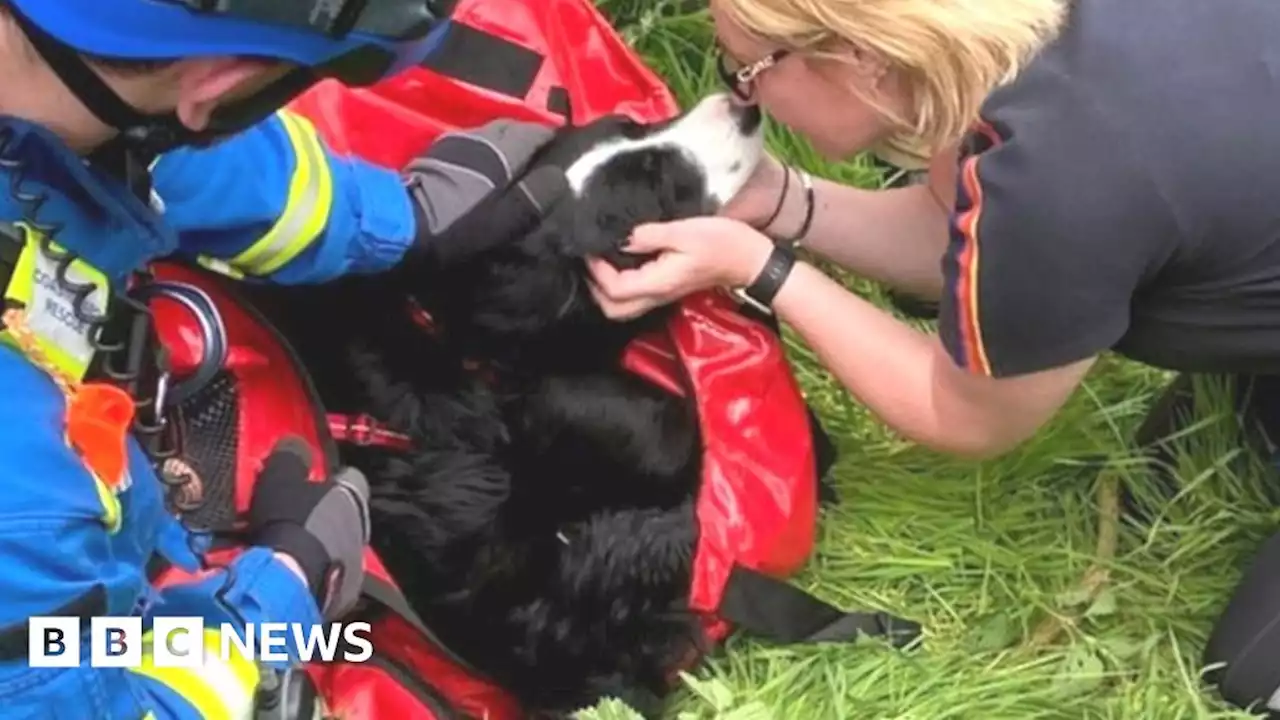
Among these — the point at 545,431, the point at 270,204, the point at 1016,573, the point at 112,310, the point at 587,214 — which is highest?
the point at 112,310

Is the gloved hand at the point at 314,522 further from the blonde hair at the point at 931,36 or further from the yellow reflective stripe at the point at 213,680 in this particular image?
the blonde hair at the point at 931,36

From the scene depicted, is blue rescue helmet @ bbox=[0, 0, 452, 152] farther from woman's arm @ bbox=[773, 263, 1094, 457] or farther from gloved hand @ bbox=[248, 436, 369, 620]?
woman's arm @ bbox=[773, 263, 1094, 457]

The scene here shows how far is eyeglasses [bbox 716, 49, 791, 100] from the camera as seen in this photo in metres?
1.76

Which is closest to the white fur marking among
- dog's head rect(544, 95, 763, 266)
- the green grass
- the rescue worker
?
dog's head rect(544, 95, 763, 266)

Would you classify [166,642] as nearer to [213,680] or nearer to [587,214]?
[213,680]

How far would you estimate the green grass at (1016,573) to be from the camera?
6.59 ft

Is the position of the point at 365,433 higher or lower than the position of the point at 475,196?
lower

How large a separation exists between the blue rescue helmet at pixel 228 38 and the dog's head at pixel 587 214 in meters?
0.65

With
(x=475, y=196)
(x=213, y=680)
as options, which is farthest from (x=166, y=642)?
(x=475, y=196)

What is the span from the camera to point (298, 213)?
1.79 m

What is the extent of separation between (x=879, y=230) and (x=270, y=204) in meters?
0.83

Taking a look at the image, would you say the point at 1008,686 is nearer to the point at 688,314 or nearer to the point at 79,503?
the point at 688,314

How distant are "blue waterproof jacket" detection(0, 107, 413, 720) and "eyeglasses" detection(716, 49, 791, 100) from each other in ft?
1.56

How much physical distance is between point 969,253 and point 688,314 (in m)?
0.48
